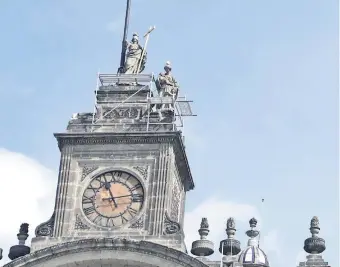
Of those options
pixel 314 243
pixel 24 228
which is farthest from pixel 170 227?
pixel 24 228

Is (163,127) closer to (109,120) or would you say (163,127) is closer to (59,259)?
(109,120)

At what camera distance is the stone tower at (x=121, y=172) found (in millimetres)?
54781

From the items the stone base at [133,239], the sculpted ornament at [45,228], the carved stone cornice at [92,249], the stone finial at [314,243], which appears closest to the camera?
the carved stone cornice at [92,249]

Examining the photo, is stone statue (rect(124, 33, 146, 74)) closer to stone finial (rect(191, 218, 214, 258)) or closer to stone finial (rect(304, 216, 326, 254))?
stone finial (rect(191, 218, 214, 258))

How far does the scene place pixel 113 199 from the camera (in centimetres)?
5541

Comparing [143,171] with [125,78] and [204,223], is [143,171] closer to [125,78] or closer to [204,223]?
[204,223]

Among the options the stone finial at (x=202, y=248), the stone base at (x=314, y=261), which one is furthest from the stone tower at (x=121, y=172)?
the stone base at (x=314, y=261)

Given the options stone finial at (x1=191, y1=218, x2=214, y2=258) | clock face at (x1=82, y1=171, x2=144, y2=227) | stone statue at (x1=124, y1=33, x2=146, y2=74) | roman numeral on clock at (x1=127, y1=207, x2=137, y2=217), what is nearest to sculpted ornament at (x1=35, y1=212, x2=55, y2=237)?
clock face at (x1=82, y1=171, x2=144, y2=227)

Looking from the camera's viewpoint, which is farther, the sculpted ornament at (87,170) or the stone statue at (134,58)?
the stone statue at (134,58)

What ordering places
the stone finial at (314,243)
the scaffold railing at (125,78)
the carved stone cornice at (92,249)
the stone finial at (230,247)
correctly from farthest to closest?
the scaffold railing at (125,78)
the stone finial at (230,247)
the stone finial at (314,243)
the carved stone cornice at (92,249)

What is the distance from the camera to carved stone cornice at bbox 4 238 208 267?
176 ft

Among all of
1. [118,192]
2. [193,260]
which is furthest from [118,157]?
[193,260]

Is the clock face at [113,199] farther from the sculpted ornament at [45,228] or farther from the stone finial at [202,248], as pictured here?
the stone finial at [202,248]

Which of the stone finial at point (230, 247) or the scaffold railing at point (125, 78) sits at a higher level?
the scaffold railing at point (125, 78)
